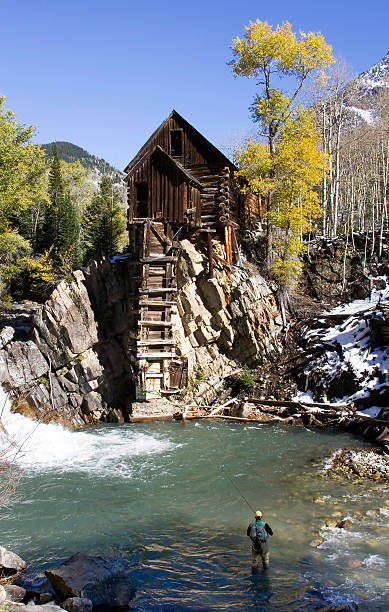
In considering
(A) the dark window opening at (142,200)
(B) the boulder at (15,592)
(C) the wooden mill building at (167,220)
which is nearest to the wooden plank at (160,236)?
(C) the wooden mill building at (167,220)

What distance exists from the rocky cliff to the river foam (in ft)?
4.23

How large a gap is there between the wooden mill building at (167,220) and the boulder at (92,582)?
556 inches

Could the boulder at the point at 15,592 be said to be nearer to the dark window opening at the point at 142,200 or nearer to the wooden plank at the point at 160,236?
the wooden plank at the point at 160,236

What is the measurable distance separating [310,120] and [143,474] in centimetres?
2382

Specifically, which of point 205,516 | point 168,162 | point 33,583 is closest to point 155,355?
point 168,162

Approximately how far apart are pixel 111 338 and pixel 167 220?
7.49m

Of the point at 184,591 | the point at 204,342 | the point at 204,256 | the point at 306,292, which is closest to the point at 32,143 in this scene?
the point at 204,256

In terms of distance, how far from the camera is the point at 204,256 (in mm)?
27234

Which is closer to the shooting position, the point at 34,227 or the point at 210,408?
the point at 210,408

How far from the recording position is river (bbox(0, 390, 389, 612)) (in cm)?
963

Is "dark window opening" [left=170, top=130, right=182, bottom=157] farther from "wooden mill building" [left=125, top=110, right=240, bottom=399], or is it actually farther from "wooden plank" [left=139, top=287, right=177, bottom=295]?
"wooden plank" [left=139, top=287, right=177, bottom=295]

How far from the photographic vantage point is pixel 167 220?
26703 mm

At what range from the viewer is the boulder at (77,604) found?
8531mm

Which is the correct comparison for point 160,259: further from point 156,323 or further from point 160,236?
point 156,323
